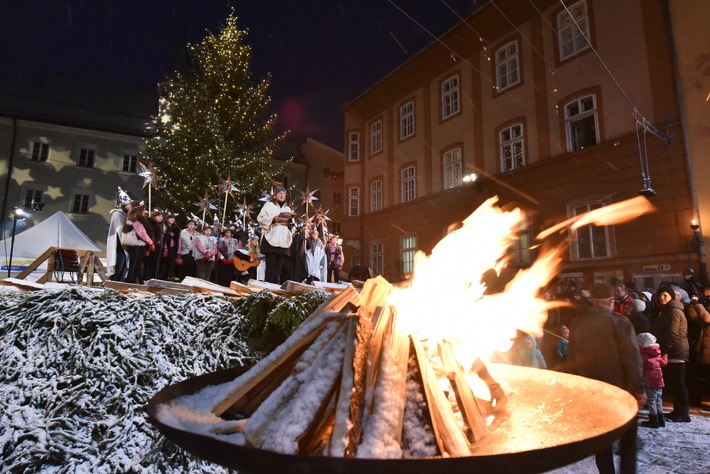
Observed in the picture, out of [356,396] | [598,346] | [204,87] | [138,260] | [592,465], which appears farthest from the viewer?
[204,87]

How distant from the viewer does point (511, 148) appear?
1669cm

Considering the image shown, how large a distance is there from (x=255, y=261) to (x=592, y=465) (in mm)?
8864

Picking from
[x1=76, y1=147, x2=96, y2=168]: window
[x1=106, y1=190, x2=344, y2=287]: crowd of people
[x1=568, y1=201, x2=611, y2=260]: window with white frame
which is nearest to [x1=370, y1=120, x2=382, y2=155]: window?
[x1=106, y1=190, x2=344, y2=287]: crowd of people

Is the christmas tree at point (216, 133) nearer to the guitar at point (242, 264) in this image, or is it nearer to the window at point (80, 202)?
the guitar at point (242, 264)

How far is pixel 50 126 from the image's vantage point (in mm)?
26250

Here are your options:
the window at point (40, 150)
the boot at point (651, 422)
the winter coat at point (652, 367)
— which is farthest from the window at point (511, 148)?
the window at point (40, 150)

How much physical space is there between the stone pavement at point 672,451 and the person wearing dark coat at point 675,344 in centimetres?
26

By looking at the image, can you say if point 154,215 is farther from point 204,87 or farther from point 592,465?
point 204,87

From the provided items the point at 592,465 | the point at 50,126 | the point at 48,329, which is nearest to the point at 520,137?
the point at 592,465

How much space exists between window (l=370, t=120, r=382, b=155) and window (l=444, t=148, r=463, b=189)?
18.5 ft

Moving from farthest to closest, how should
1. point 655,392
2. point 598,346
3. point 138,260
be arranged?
point 138,260
point 655,392
point 598,346

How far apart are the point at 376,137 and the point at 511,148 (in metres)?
9.94

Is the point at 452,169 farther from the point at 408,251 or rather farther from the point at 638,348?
the point at 638,348

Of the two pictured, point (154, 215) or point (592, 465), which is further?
point (154, 215)
